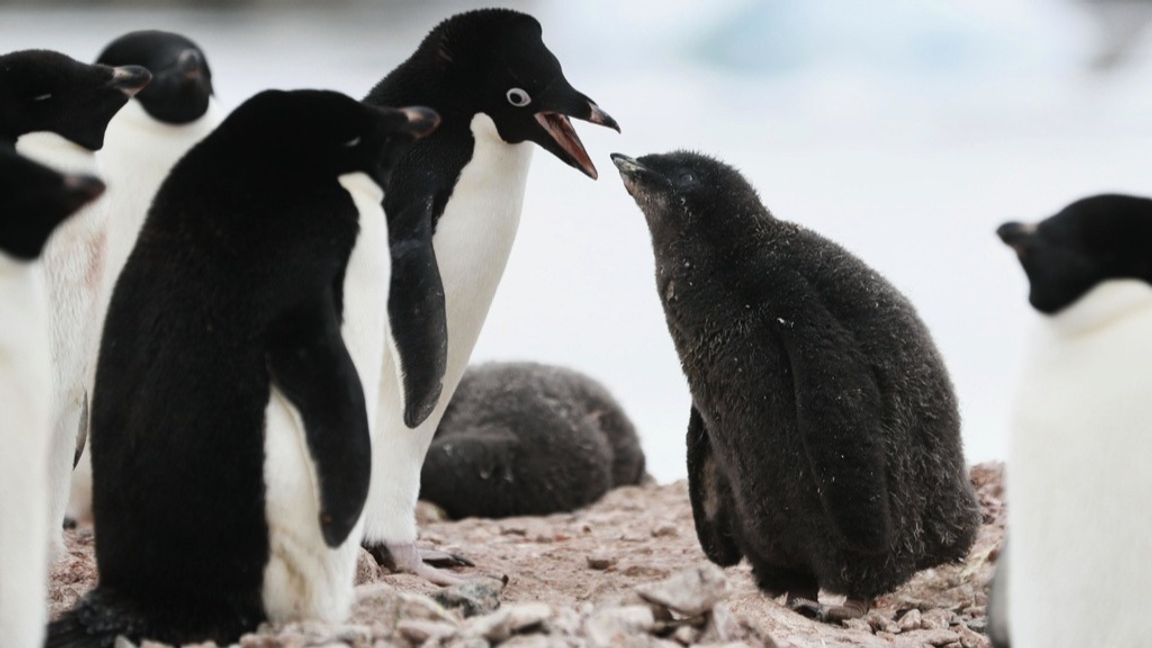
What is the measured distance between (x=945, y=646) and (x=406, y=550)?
1.51 m

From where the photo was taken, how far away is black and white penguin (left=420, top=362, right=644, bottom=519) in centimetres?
668

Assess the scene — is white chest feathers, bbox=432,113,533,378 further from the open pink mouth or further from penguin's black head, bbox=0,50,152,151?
penguin's black head, bbox=0,50,152,151

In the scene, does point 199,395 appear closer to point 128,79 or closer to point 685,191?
point 128,79

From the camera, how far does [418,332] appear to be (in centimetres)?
456

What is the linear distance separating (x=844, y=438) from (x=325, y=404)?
1.57m

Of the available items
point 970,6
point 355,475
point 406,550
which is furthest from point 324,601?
point 970,6

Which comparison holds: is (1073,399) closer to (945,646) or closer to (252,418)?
(945,646)

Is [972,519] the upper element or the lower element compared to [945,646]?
upper

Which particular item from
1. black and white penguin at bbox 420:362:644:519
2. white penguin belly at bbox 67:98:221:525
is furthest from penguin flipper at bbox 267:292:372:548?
black and white penguin at bbox 420:362:644:519

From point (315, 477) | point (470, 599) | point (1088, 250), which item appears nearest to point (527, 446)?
point (470, 599)

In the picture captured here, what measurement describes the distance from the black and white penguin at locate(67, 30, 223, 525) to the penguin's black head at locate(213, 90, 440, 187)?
1568 mm

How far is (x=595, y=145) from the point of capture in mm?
16750

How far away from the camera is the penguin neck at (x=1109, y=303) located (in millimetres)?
3232

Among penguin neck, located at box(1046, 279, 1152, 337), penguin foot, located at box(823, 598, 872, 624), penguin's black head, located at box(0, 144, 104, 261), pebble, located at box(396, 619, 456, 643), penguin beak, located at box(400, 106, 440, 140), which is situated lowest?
pebble, located at box(396, 619, 456, 643)
